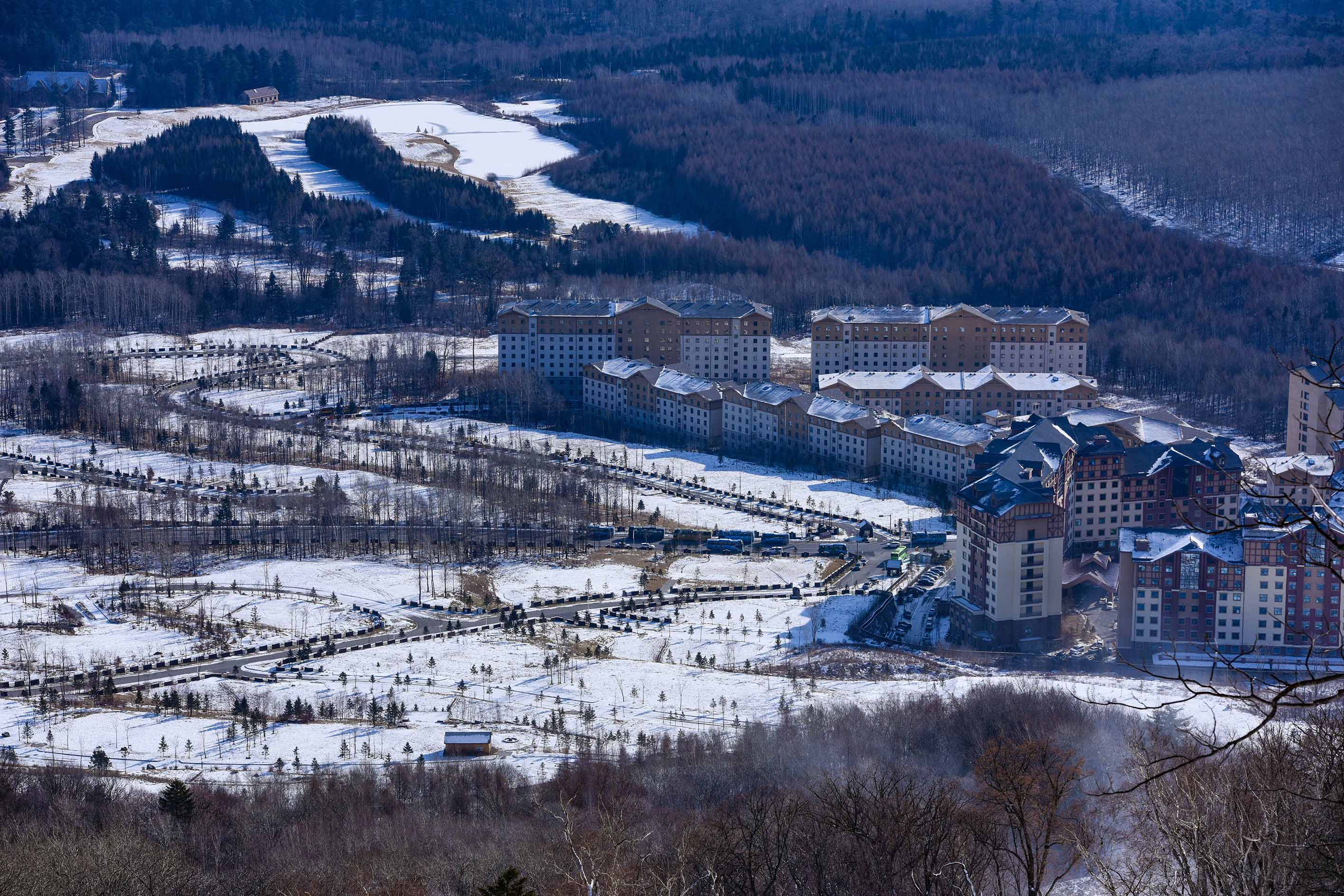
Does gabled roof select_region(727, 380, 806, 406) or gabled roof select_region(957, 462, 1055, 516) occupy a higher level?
gabled roof select_region(957, 462, 1055, 516)

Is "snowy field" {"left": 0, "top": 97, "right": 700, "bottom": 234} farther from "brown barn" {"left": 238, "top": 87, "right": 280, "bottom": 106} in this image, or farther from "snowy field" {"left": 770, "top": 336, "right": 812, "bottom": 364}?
"snowy field" {"left": 770, "top": 336, "right": 812, "bottom": 364}

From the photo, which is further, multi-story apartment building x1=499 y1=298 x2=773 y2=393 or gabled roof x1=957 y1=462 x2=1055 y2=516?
multi-story apartment building x1=499 y1=298 x2=773 y2=393

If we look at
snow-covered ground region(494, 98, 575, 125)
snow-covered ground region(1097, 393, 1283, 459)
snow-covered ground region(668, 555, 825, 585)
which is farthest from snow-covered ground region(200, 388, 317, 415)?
snow-covered ground region(494, 98, 575, 125)

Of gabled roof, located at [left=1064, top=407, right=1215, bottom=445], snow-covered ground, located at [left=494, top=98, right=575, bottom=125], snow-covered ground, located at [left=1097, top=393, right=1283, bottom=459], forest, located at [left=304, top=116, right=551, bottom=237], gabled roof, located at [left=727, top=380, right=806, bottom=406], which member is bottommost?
snow-covered ground, located at [left=1097, top=393, right=1283, bottom=459]

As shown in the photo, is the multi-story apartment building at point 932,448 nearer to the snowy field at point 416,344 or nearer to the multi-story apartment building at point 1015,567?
the multi-story apartment building at point 1015,567

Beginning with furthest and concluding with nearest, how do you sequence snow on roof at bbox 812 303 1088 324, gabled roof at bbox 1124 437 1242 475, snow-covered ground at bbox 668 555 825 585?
1. snow on roof at bbox 812 303 1088 324
2. gabled roof at bbox 1124 437 1242 475
3. snow-covered ground at bbox 668 555 825 585

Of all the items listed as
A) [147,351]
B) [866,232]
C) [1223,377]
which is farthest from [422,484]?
[866,232]

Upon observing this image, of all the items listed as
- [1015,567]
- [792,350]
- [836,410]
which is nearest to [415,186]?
[792,350]
